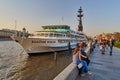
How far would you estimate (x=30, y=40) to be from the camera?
90.8 feet

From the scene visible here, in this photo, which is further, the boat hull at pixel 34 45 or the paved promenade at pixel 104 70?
the boat hull at pixel 34 45

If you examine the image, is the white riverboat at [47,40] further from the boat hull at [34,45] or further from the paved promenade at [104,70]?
the paved promenade at [104,70]

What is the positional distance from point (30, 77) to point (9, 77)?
1.63 m

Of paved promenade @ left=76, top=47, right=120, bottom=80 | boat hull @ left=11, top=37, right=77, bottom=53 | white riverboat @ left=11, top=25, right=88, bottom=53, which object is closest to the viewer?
paved promenade @ left=76, top=47, right=120, bottom=80

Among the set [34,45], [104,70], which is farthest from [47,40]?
[104,70]

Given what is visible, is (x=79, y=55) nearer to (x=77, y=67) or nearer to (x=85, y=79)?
(x=77, y=67)

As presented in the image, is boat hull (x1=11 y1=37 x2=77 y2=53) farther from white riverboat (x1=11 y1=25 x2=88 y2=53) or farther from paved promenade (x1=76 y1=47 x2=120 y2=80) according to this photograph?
paved promenade (x1=76 y1=47 x2=120 y2=80)

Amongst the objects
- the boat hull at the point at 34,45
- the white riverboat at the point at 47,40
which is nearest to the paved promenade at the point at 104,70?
the boat hull at the point at 34,45

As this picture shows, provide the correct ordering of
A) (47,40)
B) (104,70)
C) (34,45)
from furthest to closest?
(47,40) → (34,45) → (104,70)

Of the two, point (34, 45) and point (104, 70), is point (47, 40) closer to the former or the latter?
point (34, 45)

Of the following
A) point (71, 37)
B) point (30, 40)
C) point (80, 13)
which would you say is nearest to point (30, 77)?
point (30, 40)

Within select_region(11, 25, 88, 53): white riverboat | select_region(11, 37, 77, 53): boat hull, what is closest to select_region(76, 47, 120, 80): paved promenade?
select_region(11, 37, 77, 53): boat hull

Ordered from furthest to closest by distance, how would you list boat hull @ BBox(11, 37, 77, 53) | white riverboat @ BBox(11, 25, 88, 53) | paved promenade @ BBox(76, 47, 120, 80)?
white riverboat @ BBox(11, 25, 88, 53), boat hull @ BBox(11, 37, 77, 53), paved promenade @ BBox(76, 47, 120, 80)

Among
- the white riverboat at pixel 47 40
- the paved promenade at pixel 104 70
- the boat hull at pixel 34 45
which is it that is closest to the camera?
the paved promenade at pixel 104 70
